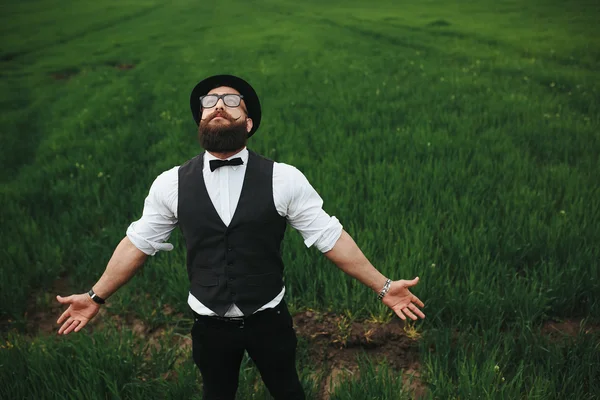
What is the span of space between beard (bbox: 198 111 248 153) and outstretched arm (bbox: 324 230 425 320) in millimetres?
620

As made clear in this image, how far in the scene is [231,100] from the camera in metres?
2.00

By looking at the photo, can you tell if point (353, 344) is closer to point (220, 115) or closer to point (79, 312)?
point (79, 312)

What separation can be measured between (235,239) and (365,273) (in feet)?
1.98

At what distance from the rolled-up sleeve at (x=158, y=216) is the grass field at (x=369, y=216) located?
3.11 feet

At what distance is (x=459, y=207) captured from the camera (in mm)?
4051

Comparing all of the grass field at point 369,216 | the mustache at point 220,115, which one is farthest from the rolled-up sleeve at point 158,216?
the grass field at point 369,216

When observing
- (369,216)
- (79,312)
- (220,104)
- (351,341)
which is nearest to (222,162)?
(220,104)

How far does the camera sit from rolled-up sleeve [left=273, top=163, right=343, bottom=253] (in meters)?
1.90

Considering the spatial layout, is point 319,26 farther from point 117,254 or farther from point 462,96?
point 117,254

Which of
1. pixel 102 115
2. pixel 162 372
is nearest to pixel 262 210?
pixel 162 372

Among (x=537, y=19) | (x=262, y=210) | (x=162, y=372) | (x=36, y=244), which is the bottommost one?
(x=162, y=372)

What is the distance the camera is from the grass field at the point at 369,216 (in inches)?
101

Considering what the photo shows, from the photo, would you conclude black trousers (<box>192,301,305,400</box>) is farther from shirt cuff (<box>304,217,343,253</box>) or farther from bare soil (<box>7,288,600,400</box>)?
bare soil (<box>7,288,600,400</box>)

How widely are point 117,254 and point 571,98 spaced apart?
793 centimetres
